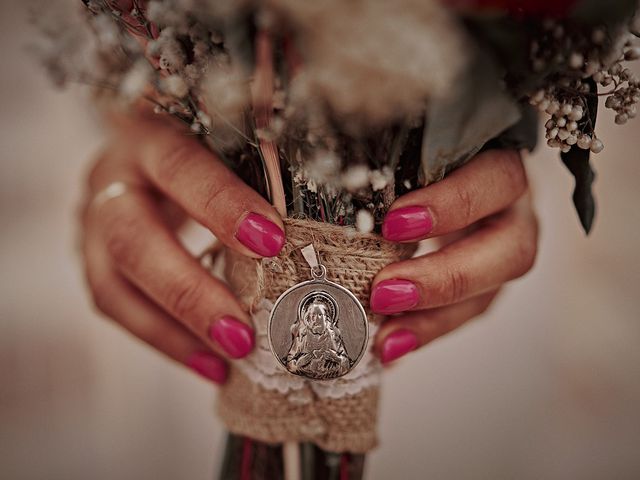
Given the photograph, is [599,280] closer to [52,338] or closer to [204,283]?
[204,283]

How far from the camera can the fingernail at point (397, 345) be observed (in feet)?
2.11

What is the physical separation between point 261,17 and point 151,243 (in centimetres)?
41

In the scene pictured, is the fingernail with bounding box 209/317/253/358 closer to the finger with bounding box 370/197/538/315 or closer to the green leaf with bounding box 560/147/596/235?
the finger with bounding box 370/197/538/315

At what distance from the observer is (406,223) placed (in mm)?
552

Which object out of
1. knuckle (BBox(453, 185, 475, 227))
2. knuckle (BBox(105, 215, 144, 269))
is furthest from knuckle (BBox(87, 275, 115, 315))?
knuckle (BBox(453, 185, 475, 227))

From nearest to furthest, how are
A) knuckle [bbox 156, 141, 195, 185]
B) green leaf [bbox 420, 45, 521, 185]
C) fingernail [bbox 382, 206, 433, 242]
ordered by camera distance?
1. green leaf [bbox 420, 45, 521, 185]
2. fingernail [bbox 382, 206, 433, 242]
3. knuckle [bbox 156, 141, 195, 185]

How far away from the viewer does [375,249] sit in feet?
1.92

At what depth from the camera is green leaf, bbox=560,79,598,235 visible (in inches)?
21.4

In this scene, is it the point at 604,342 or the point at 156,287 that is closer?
the point at 156,287

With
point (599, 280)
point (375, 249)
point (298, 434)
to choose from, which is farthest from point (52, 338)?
point (599, 280)

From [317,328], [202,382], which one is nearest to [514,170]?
[317,328]

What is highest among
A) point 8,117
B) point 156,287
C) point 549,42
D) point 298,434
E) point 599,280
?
point 8,117

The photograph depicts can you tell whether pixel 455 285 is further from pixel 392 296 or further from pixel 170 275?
pixel 170 275

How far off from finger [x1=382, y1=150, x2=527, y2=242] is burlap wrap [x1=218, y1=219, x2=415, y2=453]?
0.04 m
